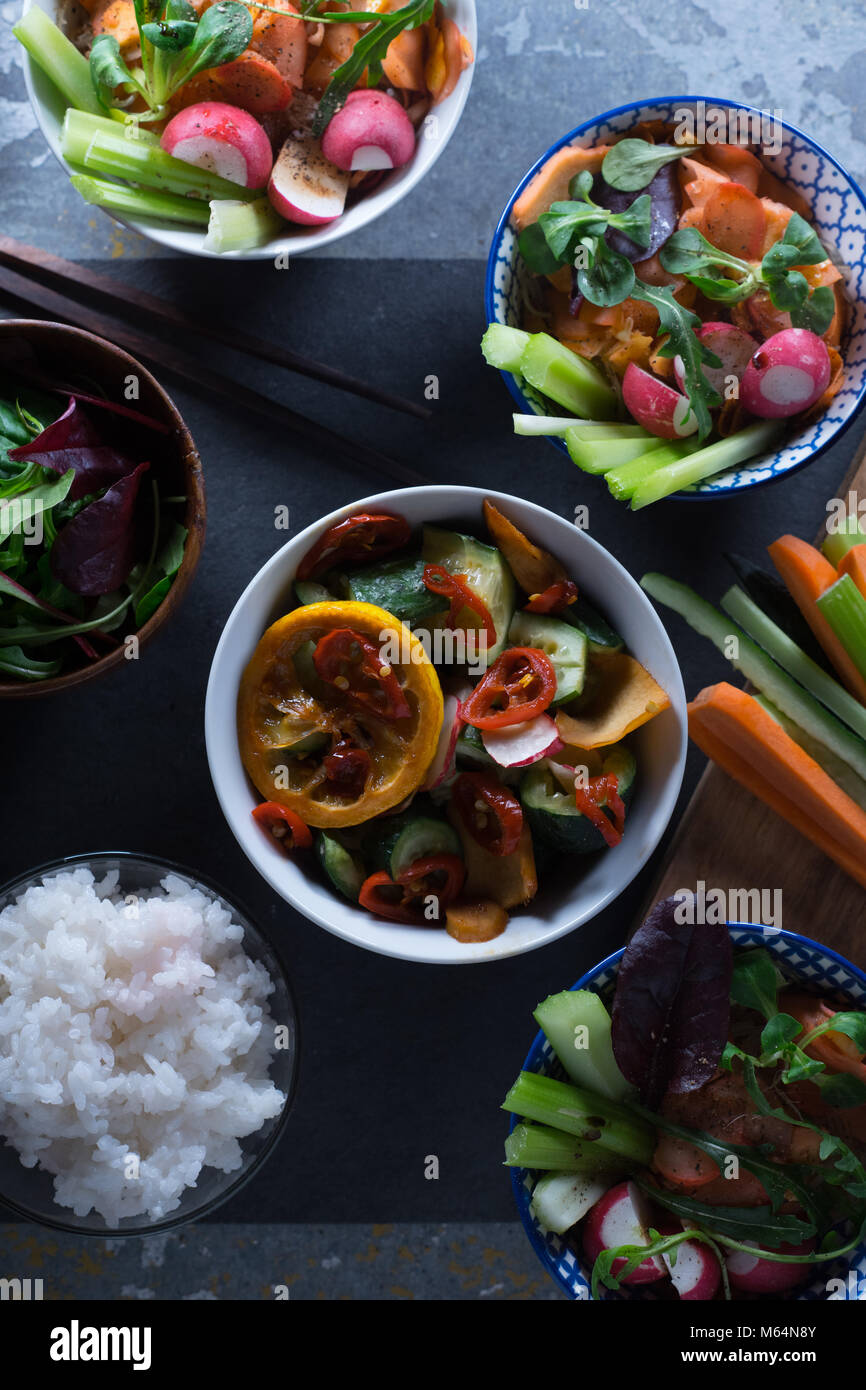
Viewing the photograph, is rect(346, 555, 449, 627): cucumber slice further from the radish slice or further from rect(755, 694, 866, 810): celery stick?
rect(755, 694, 866, 810): celery stick

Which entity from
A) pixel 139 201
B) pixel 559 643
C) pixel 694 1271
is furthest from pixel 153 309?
pixel 694 1271

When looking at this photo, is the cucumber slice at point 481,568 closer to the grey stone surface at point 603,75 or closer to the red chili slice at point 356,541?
the red chili slice at point 356,541

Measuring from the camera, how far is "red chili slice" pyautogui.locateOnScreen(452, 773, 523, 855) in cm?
178

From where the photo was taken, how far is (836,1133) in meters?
1.91

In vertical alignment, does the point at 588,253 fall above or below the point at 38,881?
above

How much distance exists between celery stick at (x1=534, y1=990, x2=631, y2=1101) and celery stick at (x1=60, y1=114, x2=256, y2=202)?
143 centimetres

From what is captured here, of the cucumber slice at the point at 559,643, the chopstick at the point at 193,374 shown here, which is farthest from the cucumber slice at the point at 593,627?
the chopstick at the point at 193,374

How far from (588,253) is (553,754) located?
81 centimetres

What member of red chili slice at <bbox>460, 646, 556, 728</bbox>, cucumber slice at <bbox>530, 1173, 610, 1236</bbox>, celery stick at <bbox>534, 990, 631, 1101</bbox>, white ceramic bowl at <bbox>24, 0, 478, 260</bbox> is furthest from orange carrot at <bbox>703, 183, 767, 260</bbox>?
cucumber slice at <bbox>530, 1173, 610, 1236</bbox>

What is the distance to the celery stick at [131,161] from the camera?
6.14 feet

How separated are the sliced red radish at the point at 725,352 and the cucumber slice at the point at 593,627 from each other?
397mm
